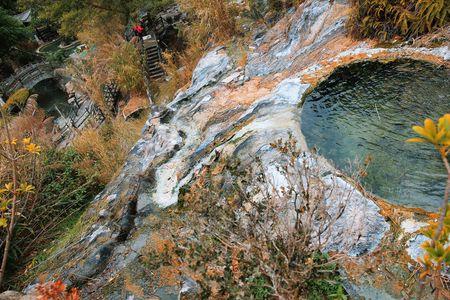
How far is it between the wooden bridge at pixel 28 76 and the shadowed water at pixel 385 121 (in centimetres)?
2367

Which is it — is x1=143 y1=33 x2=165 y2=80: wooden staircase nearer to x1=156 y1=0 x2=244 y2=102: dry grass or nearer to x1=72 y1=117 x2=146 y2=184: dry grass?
x1=156 y1=0 x2=244 y2=102: dry grass

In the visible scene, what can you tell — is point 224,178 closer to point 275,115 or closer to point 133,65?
point 275,115

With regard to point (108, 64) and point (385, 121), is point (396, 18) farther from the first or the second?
point (108, 64)

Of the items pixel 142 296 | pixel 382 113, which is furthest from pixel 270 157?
pixel 142 296

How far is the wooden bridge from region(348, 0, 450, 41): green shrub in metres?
23.3

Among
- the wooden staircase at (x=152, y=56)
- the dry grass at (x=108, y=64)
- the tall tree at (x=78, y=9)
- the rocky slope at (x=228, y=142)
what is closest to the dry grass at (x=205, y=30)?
the rocky slope at (x=228, y=142)

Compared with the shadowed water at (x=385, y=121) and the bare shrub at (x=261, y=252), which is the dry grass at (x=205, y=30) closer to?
the shadowed water at (x=385, y=121)

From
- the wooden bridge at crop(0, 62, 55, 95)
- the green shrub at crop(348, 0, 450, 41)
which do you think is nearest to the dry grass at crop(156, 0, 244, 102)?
the green shrub at crop(348, 0, 450, 41)

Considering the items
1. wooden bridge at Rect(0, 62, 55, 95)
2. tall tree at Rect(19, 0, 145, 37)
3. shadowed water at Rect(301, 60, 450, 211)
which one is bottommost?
shadowed water at Rect(301, 60, 450, 211)

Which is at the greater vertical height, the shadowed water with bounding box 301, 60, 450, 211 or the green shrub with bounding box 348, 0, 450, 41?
the green shrub with bounding box 348, 0, 450, 41

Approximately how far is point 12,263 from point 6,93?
2017 cm

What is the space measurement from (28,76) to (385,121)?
25594 millimetres

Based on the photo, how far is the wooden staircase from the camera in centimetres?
1452

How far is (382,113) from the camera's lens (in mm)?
4449
